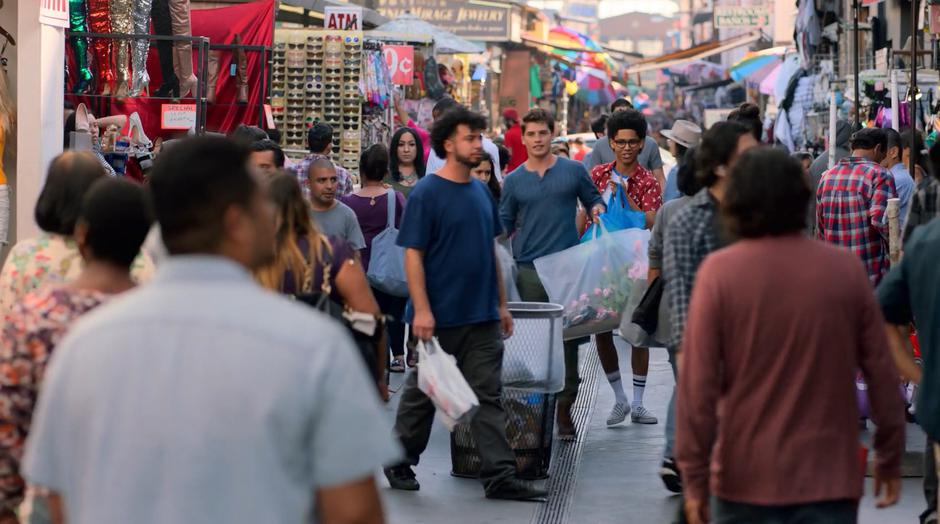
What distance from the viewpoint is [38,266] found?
183 inches

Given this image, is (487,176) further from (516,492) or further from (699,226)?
(699,226)

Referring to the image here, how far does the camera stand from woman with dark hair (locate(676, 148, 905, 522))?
12.8 ft

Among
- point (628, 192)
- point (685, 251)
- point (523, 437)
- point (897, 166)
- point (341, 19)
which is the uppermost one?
point (341, 19)

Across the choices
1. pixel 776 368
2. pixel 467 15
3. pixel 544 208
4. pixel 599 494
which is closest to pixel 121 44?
pixel 544 208

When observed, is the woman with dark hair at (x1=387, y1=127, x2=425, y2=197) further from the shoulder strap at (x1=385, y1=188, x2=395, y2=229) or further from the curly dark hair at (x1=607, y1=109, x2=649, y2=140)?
the curly dark hair at (x1=607, y1=109, x2=649, y2=140)

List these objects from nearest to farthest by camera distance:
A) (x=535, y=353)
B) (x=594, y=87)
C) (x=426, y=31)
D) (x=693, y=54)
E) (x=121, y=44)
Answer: (x=535, y=353)
(x=121, y=44)
(x=426, y=31)
(x=693, y=54)
(x=594, y=87)

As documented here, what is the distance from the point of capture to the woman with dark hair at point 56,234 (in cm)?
454

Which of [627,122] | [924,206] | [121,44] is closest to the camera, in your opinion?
[924,206]

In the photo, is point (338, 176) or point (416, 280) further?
point (338, 176)

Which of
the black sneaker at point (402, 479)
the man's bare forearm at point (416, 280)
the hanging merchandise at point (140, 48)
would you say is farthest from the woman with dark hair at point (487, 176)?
the man's bare forearm at point (416, 280)

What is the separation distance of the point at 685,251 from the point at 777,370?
1.46 meters

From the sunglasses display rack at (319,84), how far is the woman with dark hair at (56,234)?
11.7m

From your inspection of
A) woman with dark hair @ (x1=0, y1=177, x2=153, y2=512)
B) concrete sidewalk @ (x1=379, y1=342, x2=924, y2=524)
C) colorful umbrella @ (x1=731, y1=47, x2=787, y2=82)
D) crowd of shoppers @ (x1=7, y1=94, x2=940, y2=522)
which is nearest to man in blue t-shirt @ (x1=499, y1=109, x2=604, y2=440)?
concrete sidewalk @ (x1=379, y1=342, x2=924, y2=524)

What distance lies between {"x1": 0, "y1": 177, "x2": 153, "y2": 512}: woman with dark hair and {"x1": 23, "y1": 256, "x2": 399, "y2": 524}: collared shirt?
119 cm
